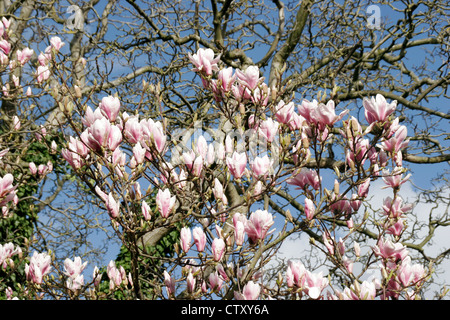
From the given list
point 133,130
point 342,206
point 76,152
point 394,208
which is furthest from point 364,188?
point 76,152

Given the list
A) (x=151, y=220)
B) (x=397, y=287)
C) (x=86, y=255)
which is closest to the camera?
(x=397, y=287)

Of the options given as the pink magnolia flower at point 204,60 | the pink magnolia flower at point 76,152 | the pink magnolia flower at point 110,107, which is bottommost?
the pink magnolia flower at point 76,152

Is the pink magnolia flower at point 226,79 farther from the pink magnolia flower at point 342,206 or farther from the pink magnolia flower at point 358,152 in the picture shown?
the pink magnolia flower at point 342,206

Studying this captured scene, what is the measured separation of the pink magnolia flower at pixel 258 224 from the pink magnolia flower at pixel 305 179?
46 centimetres

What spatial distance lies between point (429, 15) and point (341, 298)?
5.39m

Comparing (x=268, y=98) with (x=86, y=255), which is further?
(x=86, y=255)

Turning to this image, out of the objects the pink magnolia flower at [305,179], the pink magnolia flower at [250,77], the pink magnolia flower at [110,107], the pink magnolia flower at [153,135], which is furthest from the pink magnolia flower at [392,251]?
the pink magnolia flower at [110,107]

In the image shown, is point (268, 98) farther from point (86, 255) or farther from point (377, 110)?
point (86, 255)

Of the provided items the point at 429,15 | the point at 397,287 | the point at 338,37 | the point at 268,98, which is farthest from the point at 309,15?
the point at 397,287

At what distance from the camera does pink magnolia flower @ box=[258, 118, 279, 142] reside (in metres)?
2.60

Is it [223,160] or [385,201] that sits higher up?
[223,160]

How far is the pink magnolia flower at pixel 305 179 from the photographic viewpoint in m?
2.59

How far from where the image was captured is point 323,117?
2.36m

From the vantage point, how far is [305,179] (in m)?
2.62
